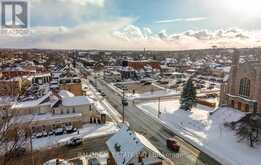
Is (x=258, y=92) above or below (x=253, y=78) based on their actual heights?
below

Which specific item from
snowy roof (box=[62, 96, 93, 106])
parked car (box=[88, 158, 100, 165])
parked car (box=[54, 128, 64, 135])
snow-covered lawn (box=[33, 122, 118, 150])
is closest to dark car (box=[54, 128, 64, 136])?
parked car (box=[54, 128, 64, 135])

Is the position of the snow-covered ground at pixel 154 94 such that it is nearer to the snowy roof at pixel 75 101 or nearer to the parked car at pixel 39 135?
the snowy roof at pixel 75 101

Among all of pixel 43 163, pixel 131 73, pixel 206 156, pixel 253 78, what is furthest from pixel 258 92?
pixel 131 73

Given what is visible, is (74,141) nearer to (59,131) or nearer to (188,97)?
(59,131)

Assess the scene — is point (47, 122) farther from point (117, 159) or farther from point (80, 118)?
point (117, 159)

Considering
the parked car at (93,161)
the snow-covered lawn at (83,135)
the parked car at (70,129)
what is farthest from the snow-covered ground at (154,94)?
the parked car at (93,161)

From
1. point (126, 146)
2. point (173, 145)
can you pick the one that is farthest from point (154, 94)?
point (126, 146)
